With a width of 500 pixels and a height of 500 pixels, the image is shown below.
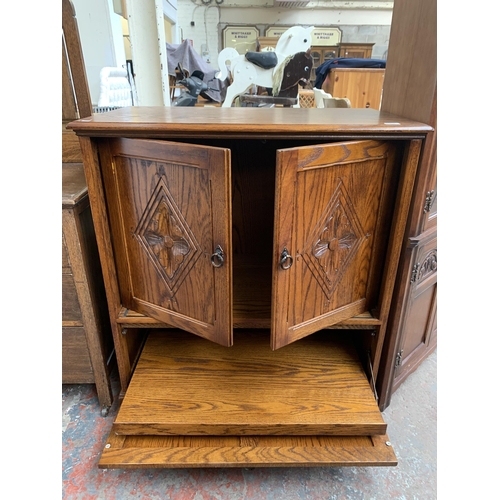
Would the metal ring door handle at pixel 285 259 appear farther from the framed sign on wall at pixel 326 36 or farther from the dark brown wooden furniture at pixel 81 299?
the framed sign on wall at pixel 326 36

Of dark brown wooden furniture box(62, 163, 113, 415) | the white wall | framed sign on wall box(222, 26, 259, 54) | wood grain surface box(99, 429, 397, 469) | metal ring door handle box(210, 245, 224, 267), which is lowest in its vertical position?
wood grain surface box(99, 429, 397, 469)

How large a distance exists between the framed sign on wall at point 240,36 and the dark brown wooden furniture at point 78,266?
6781 mm

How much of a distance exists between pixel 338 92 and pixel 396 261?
3.39 metres

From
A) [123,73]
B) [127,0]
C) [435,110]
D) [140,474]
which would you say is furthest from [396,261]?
[123,73]

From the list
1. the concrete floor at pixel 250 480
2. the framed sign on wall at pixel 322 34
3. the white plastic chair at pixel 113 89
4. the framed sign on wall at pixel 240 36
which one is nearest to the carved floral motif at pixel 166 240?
the concrete floor at pixel 250 480

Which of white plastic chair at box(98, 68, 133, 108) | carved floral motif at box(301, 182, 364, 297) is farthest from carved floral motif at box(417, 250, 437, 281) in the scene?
white plastic chair at box(98, 68, 133, 108)

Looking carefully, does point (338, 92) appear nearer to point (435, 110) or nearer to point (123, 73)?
point (123, 73)

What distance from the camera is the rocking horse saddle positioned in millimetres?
2334

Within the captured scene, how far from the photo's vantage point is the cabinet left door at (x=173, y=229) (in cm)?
69

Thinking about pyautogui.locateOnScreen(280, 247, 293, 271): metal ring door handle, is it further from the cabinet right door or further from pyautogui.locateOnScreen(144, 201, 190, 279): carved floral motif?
pyautogui.locateOnScreen(144, 201, 190, 279): carved floral motif

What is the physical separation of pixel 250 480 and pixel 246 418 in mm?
204

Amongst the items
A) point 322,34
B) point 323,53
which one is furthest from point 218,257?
point 322,34

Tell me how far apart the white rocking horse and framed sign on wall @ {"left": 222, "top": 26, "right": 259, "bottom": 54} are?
5.20 meters

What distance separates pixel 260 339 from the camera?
1.10m
